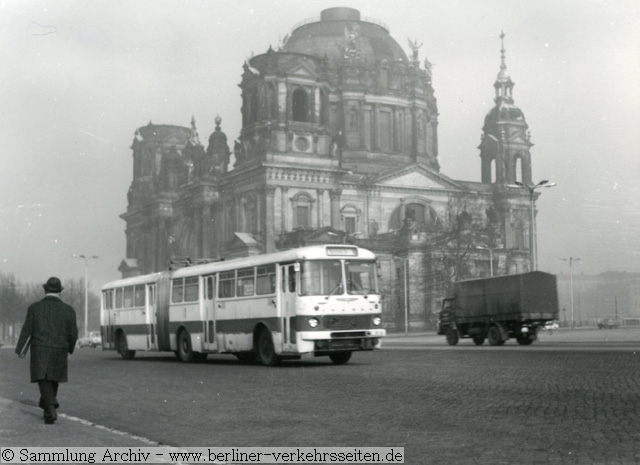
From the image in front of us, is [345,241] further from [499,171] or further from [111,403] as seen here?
[111,403]

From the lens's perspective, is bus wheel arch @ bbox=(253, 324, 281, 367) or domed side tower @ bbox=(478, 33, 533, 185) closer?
bus wheel arch @ bbox=(253, 324, 281, 367)

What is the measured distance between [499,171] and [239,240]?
1152 inches

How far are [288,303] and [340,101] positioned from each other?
68273 mm

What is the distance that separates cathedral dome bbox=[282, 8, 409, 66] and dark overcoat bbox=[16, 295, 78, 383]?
260ft

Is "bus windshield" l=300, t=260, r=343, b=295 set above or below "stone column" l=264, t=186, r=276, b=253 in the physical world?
below

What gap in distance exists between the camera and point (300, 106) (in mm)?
78500

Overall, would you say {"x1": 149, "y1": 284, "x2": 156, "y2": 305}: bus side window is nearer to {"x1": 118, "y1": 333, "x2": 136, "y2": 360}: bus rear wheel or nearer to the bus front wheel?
the bus front wheel

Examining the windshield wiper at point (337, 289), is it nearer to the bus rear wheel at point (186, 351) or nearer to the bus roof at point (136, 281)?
the bus rear wheel at point (186, 351)

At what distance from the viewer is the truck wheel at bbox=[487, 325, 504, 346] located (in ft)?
116

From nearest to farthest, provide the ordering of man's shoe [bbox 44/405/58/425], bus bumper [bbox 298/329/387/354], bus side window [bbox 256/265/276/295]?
1. man's shoe [bbox 44/405/58/425]
2. bus bumper [bbox 298/329/387/354]
3. bus side window [bbox 256/265/276/295]

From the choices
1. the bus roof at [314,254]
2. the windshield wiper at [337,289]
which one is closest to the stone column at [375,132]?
the bus roof at [314,254]

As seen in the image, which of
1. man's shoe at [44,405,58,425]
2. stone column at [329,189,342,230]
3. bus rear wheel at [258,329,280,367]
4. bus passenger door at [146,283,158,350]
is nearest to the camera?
man's shoe at [44,405,58,425]

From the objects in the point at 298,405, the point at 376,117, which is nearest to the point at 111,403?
the point at 298,405

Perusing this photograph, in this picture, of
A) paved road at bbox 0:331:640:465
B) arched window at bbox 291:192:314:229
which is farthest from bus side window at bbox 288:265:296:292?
arched window at bbox 291:192:314:229
